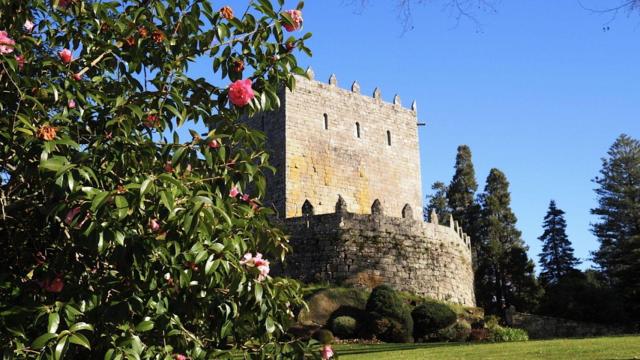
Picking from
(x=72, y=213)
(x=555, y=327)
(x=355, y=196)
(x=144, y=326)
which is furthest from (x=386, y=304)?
(x=72, y=213)

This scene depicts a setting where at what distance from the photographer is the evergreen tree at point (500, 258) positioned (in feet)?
133

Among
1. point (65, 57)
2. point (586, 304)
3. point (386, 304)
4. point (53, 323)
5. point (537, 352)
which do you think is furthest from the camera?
point (586, 304)

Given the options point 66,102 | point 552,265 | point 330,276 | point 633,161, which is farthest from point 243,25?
point 633,161

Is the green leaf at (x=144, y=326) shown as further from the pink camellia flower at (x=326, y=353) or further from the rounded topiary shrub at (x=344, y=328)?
the rounded topiary shrub at (x=344, y=328)

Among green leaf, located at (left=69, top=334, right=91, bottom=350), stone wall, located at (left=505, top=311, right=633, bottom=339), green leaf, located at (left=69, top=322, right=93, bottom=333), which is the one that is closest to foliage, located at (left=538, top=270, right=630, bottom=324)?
stone wall, located at (left=505, top=311, right=633, bottom=339)

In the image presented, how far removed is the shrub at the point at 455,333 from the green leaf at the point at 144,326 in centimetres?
1805

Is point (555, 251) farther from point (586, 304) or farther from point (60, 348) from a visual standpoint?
point (60, 348)

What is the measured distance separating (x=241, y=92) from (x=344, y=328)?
649 inches

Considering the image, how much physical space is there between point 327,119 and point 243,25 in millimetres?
25412

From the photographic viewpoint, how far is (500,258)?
41.7m

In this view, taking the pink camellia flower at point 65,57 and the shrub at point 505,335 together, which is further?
the shrub at point 505,335

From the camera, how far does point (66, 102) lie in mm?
4578

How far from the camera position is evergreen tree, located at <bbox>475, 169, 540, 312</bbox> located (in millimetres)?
40438

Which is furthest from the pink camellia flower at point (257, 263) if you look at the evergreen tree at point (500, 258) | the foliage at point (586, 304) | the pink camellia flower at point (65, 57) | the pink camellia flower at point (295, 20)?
the evergreen tree at point (500, 258)
